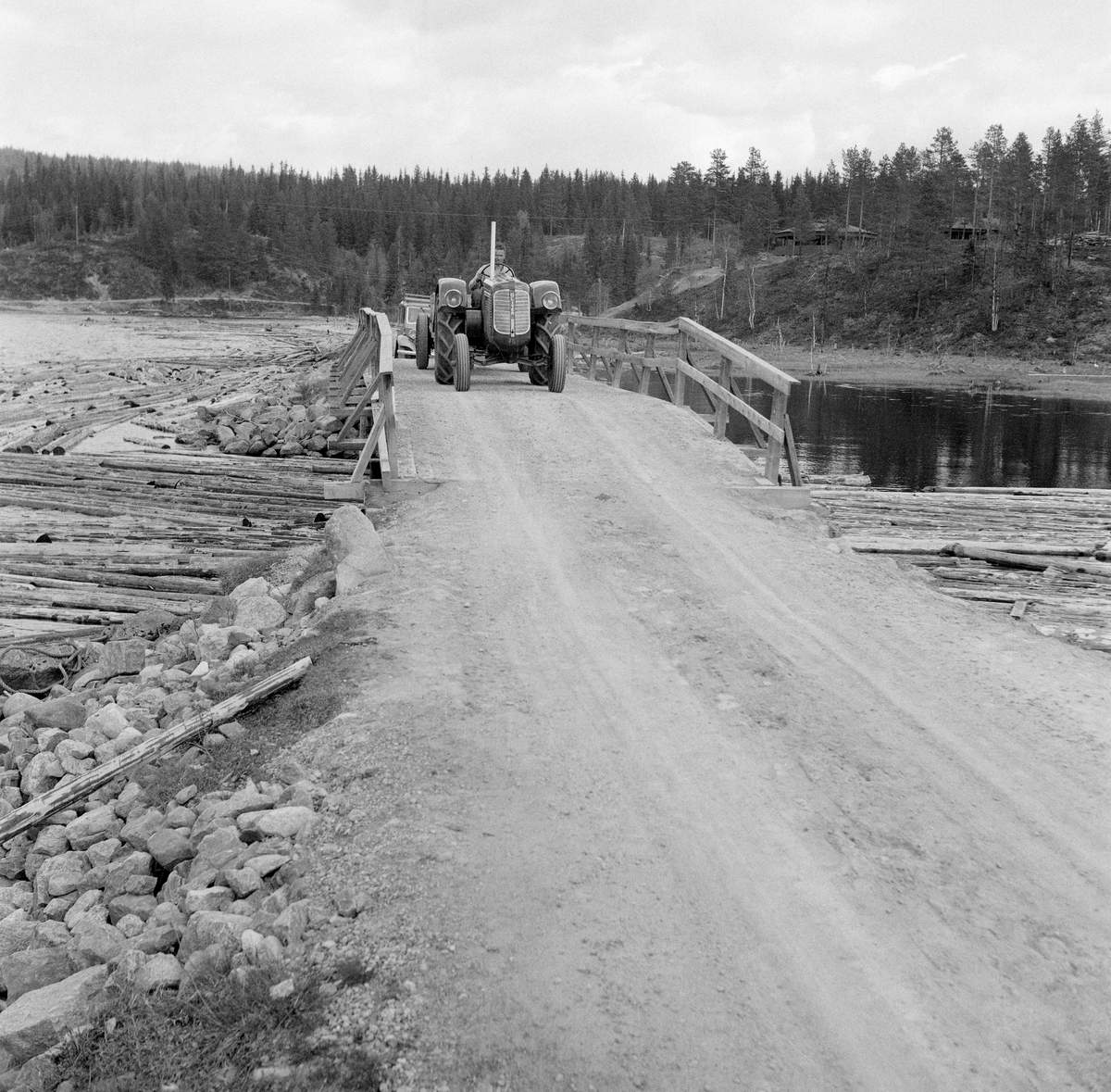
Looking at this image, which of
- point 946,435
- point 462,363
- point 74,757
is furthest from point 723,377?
point 946,435

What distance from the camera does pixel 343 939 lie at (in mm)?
3703

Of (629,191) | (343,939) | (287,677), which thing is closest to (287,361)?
(287,677)

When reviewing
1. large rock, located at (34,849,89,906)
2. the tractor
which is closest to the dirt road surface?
large rock, located at (34,849,89,906)

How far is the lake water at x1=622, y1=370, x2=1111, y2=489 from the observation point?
2612cm

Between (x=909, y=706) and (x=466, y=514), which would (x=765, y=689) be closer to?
(x=909, y=706)

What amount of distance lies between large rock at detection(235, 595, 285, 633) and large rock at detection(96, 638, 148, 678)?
0.71m

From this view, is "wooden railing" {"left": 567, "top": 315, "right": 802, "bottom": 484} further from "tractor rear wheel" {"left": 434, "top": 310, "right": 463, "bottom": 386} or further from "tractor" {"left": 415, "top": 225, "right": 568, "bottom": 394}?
"tractor rear wheel" {"left": 434, "top": 310, "right": 463, "bottom": 386}

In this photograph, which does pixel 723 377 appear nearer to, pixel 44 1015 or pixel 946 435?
pixel 44 1015

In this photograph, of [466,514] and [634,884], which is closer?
[634,884]

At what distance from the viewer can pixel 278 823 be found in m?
4.45

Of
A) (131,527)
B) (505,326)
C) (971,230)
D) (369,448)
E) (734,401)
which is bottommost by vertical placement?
(131,527)

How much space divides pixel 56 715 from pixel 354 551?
2171 millimetres

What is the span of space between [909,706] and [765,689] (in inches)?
28.2

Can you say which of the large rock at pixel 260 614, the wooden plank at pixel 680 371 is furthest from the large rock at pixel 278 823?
the wooden plank at pixel 680 371
